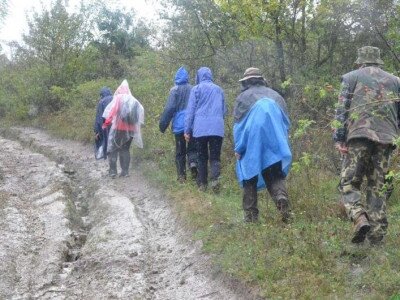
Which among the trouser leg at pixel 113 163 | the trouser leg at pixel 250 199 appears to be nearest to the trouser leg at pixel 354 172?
the trouser leg at pixel 250 199

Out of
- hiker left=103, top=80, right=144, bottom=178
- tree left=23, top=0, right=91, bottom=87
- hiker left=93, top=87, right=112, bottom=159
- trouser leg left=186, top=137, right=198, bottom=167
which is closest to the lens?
trouser leg left=186, top=137, right=198, bottom=167

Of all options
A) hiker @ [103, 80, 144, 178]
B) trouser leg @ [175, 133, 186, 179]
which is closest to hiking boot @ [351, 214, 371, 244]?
trouser leg @ [175, 133, 186, 179]

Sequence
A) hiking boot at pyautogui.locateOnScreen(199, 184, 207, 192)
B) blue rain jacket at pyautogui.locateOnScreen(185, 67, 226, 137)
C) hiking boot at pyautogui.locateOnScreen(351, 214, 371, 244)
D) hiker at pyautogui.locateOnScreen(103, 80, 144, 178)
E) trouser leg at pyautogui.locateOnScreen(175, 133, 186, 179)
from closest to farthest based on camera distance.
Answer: hiking boot at pyautogui.locateOnScreen(351, 214, 371, 244) < blue rain jacket at pyautogui.locateOnScreen(185, 67, 226, 137) < hiking boot at pyautogui.locateOnScreen(199, 184, 207, 192) < trouser leg at pyautogui.locateOnScreen(175, 133, 186, 179) < hiker at pyautogui.locateOnScreen(103, 80, 144, 178)

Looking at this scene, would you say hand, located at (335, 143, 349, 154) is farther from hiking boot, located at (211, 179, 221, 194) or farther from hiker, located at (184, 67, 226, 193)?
hiking boot, located at (211, 179, 221, 194)

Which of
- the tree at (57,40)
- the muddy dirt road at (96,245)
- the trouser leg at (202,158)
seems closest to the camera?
the muddy dirt road at (96,245)

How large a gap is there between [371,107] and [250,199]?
1997mm

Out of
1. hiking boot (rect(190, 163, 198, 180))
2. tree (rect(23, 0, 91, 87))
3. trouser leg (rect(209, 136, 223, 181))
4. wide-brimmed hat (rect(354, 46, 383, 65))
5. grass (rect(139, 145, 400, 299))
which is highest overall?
tree (rect(23, 0, 91, 87))

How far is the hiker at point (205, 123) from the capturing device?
28.4ft

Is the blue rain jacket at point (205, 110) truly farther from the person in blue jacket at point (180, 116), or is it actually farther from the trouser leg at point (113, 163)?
the trouser leg at point (113, 163)

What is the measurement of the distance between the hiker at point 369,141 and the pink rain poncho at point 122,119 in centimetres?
632

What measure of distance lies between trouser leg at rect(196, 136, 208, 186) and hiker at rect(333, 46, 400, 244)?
3.47 meters

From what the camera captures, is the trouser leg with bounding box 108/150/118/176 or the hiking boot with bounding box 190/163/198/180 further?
the trouser leg with bounding box 108/150/118/176

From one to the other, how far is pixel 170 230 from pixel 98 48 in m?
17.7

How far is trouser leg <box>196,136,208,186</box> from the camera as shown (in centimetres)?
880
